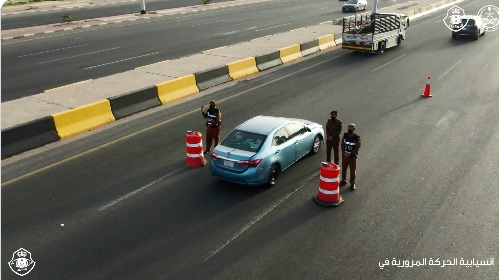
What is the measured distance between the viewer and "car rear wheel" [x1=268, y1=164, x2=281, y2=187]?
426 inches

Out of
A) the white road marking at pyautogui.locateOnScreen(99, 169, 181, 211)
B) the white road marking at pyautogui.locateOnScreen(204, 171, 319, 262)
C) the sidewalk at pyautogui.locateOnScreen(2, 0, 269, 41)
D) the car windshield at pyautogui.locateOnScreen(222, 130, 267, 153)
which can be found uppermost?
the sidewalk at pyautogui.locateOnScreen(2, 0, 269, 41)

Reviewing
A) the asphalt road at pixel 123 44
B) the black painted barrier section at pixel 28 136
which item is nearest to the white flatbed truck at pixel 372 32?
the asphalt road at pixel 123 44

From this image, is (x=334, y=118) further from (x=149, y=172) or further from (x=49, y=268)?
(x=49, y=268)

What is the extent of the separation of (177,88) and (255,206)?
32.5ft

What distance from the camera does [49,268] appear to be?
798 cm

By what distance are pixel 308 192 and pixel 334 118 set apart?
7.19 ft

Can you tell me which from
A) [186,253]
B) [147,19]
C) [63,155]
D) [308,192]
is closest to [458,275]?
[308,192]

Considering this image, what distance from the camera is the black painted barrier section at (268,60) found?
2322 centimetres

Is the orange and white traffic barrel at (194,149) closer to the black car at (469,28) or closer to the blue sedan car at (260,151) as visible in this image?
the blue sedan car at (260,151)

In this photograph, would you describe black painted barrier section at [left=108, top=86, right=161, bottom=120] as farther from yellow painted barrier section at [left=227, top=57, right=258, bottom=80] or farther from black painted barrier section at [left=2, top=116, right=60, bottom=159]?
yellow painted barrier section at [left=227, top=57, right=258, bottom=80]

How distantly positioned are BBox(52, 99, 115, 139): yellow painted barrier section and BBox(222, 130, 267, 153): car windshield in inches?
244

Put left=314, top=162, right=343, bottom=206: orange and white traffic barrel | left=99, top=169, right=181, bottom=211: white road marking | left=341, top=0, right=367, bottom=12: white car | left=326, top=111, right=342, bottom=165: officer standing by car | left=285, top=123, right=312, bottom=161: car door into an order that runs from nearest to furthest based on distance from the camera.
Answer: left=314, top=162, right=343, bottom=206: orange and white traffic barrel < left=99, top=169, right=181, bottom=211: white road marking < left=326, top=111, right=342, bottom=165: officer standing by car < left=285, top=123, right=312, bottom=161: car door < left=341, top=0, right=367, bottom=12: white car

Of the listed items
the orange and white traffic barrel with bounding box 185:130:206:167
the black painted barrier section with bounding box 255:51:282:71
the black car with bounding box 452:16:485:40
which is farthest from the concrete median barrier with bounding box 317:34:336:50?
the orange and white traffic barrel with bounding box 185:130:206:167

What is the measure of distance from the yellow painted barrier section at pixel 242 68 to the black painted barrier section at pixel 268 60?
41cm
